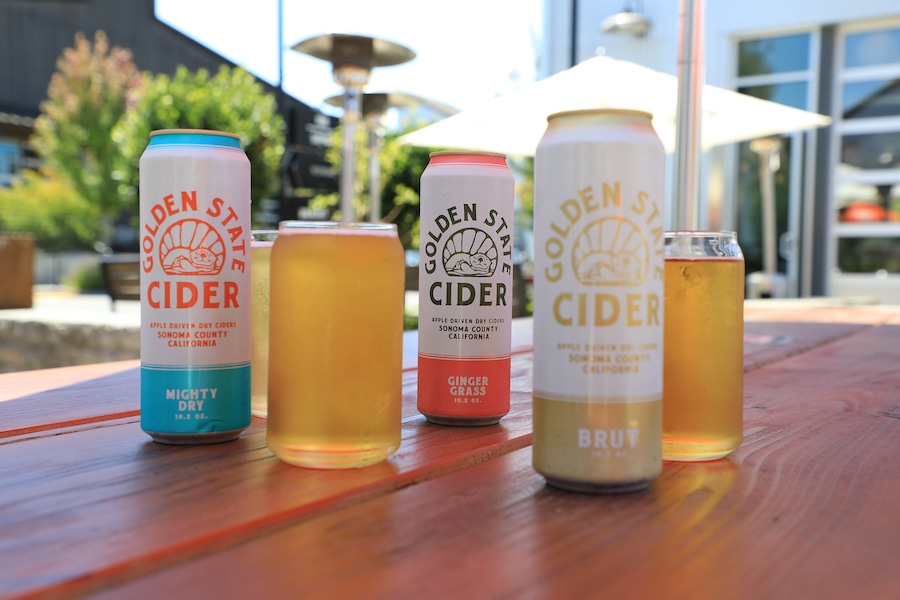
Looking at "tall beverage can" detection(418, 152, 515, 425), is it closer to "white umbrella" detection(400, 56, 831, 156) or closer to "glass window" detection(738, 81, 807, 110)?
"white umbrella" detection(400, 56, 831, 156)

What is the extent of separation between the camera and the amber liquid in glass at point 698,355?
76 centimetres

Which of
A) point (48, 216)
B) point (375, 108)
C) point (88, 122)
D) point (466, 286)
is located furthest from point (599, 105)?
point (48, 216)

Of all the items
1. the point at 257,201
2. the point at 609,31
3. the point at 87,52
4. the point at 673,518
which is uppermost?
the point at 87,52

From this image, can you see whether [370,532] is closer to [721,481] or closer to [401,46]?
[721,481]

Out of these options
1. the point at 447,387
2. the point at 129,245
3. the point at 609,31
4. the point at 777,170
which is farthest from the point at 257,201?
the point at 447,387

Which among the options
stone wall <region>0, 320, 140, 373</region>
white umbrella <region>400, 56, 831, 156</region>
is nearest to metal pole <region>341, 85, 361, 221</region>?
white umbrella <region>400, 56, 831, 156</region>

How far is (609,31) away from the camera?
8.10 metres

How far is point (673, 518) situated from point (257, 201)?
9.03 metres

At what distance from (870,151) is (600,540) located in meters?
8.53

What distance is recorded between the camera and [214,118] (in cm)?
852

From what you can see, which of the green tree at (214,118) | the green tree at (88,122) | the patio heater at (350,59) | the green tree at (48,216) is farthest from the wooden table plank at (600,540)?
the green tree at (48,216)

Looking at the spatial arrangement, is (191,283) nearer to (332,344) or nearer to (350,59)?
(332,344)

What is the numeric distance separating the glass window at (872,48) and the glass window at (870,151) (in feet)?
2.36

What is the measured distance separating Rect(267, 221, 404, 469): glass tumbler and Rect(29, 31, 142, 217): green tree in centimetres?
1371
